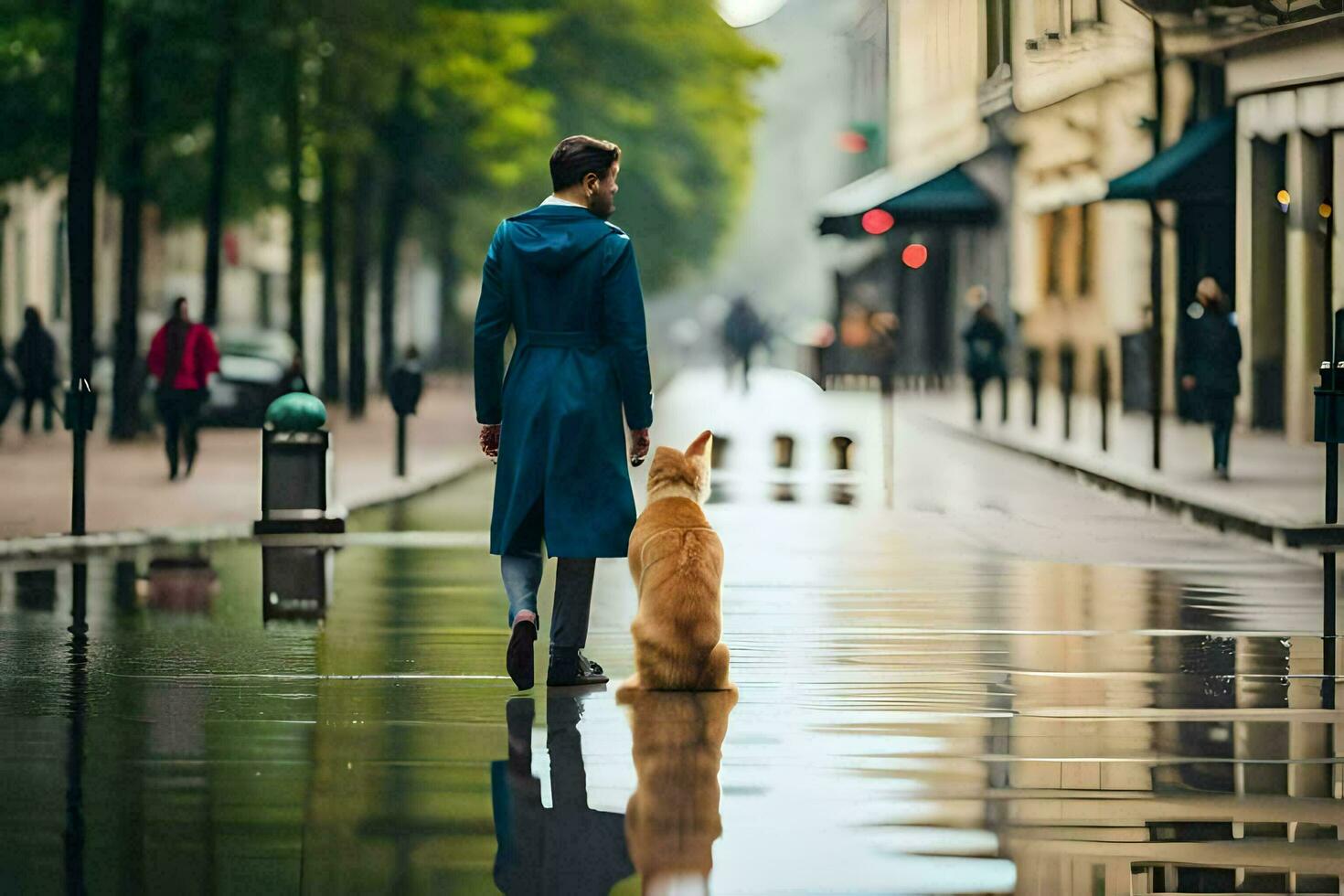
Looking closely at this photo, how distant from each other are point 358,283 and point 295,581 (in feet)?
96.8

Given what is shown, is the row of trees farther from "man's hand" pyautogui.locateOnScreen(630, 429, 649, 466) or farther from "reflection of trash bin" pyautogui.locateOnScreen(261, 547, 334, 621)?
"man's hand" pyautogui.locateOnScreen(630, 429, 649, 466)

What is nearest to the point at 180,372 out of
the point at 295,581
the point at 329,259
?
the point at 295,581

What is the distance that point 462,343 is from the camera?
6831cm

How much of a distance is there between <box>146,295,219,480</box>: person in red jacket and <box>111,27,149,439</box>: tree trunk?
6.77 m

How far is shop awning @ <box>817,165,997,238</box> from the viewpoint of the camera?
5456 centimetres

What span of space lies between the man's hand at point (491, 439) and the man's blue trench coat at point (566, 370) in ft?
0.12

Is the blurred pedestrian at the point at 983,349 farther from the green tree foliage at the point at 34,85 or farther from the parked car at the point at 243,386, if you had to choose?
the green tree foliage at the point at 34,85

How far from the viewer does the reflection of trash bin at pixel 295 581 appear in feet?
44.4

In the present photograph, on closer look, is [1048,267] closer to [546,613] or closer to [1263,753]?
[546,613]

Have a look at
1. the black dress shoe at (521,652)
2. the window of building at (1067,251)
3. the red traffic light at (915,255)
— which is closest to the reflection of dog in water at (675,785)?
the black dress shoe at (521,652)

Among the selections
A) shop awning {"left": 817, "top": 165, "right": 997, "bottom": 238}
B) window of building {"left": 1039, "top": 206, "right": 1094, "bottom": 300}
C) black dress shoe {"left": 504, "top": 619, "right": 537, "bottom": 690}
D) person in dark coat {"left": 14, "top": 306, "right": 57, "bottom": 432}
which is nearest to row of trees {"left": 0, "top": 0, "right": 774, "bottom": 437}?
person in dark coat {"left": 14, "top": 306, "right": 57, "bottom": 432}

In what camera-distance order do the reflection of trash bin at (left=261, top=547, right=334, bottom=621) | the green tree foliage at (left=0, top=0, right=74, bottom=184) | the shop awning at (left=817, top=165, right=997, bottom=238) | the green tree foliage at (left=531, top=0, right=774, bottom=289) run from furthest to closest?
1. the shop awning at (left=817, top=165, right=997, bottom=238)
2. the green tree foliage at (left=531, top=0, right=774, bottom=289)
3. the green tree foliage at (left=0, top=0, right=74, bottom=184)
4. the reflection of trash bin at (left=261, top=547, right=334, bottom=621)

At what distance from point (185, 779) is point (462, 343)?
60564 mm

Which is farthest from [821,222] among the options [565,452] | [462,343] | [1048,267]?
[565,452]
